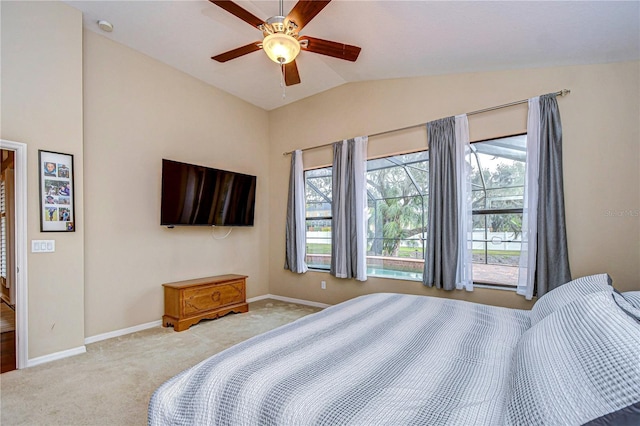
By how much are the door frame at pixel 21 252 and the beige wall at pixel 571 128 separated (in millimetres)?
3263

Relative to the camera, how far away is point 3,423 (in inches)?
71.5

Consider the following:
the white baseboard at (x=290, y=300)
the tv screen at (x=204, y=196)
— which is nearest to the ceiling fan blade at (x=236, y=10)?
the tv screen at (x=204, y=196)

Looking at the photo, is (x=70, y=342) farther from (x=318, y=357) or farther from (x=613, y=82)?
(x=613, y=82)

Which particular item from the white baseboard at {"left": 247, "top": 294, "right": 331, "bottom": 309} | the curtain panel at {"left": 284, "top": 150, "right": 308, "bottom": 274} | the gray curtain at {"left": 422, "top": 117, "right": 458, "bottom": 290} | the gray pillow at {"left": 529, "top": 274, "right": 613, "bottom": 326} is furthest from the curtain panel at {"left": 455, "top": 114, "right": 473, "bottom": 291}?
the curtain panel at {"left": 284, "top": 150, "right": 308, "bottom": 274}

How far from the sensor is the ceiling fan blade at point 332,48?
2363 mm

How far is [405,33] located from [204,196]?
3022mm

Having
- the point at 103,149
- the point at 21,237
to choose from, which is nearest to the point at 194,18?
the point at 103,149

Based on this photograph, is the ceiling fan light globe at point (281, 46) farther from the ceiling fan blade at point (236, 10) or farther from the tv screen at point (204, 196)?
the tv screen at point (204, 196)

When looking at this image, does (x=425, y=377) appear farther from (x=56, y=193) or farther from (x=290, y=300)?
(x=290, y=300)

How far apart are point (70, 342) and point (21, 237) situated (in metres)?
1.07

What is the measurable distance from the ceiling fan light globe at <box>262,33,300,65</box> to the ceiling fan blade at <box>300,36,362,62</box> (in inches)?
4.9

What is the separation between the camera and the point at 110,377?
2385 millimetres

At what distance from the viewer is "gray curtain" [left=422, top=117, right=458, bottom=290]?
334 centimetres

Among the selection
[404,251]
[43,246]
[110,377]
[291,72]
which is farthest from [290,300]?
[291,72]
